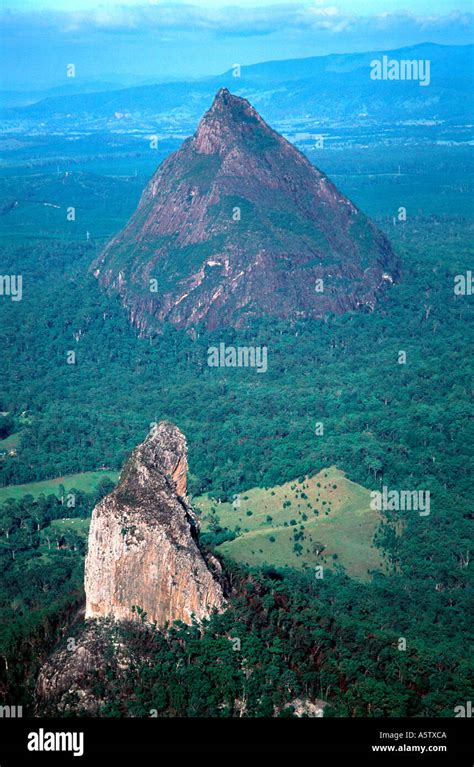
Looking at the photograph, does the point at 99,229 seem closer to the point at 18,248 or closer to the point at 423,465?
the point at 18,248

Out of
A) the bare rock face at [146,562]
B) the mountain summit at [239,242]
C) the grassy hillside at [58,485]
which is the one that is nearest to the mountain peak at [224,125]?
the mountain summit at [239,242]

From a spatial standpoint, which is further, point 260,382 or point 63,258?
point 63,258

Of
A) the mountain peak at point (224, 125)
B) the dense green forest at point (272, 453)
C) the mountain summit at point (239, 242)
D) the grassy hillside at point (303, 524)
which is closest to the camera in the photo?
the dense green forest at point (272, 453)

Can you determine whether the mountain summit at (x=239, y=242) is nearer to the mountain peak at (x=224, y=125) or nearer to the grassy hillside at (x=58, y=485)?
the mountain peak at (x=224, y=125)

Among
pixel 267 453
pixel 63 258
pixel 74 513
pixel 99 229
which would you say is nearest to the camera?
pixel 74 513

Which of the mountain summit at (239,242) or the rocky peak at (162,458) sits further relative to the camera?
the mountain summit at (239,242)

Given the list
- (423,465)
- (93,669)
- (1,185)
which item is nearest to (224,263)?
(423,465)
